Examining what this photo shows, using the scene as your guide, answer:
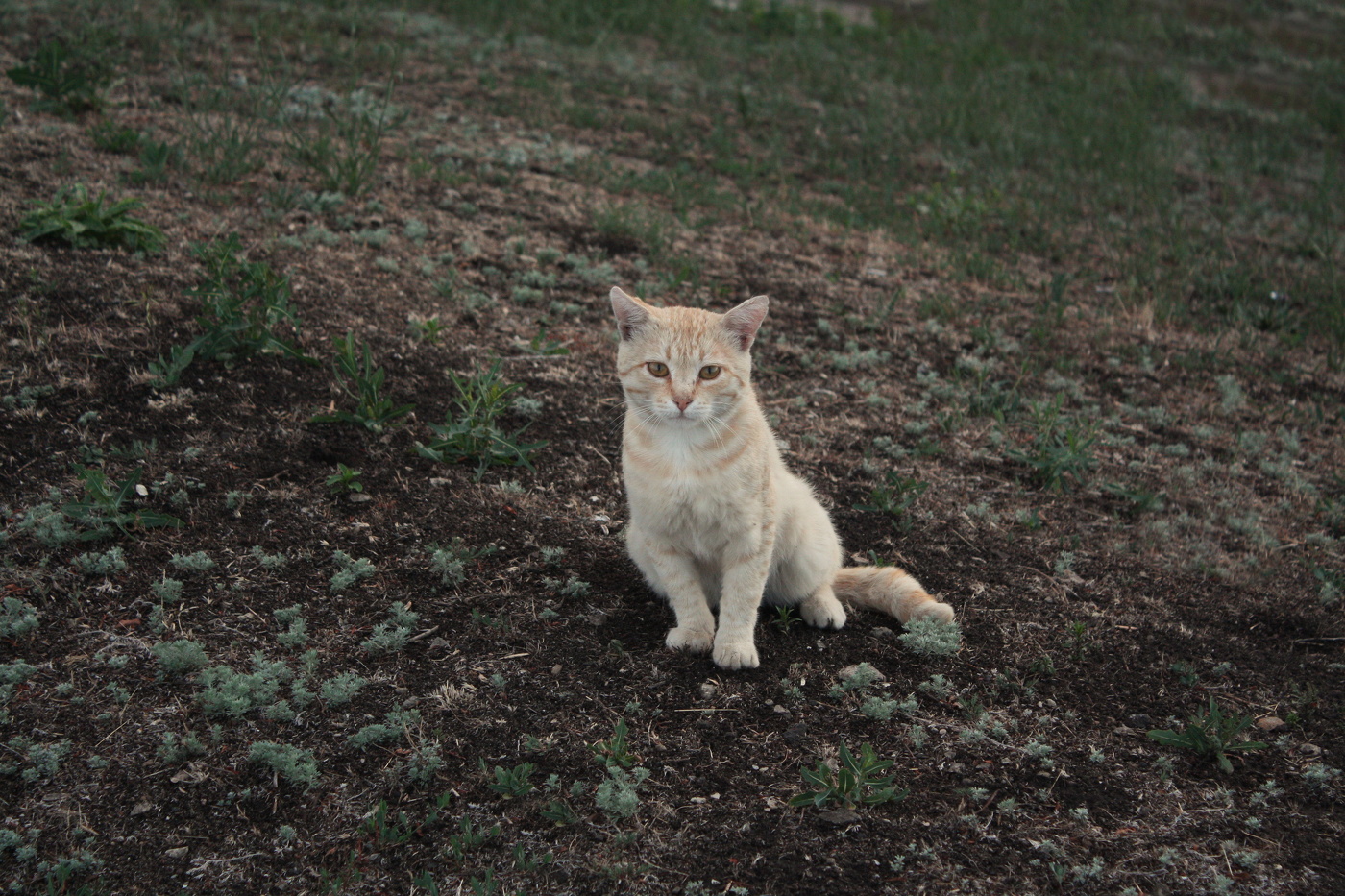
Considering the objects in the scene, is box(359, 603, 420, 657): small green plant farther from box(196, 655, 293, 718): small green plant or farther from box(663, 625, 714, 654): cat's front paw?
box(663, 625, 714, 654): cat's front paw

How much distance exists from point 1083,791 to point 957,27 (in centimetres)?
1373

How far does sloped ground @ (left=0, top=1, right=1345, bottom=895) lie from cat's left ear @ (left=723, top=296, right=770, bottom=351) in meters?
1.29

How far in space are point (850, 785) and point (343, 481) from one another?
2.78 metres

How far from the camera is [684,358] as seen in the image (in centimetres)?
374

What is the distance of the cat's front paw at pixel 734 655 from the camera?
151 inches

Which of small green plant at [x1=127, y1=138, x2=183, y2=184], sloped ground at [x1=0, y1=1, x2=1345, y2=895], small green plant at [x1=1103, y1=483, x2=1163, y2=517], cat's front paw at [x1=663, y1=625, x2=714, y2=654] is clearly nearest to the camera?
sloped ground at [x1=0, y1=1, x2=1345, y2=895]

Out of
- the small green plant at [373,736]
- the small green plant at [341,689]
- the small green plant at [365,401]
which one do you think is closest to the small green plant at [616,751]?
the small green plant at [373,736]

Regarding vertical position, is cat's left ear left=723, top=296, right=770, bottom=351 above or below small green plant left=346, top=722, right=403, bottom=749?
above

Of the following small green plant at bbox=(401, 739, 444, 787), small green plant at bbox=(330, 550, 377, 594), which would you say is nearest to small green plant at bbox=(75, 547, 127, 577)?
small green plant at bbox=(330, 550, 377, 594)

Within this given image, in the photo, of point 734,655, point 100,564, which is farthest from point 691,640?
point 100,564

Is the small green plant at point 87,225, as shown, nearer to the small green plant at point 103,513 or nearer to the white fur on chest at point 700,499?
the small green plant at point 103,513

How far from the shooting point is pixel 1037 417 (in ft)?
19.1

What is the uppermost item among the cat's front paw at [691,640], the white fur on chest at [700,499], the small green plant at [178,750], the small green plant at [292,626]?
the white fur on chest at [700,499]

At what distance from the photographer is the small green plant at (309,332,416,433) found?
16.0 ft
